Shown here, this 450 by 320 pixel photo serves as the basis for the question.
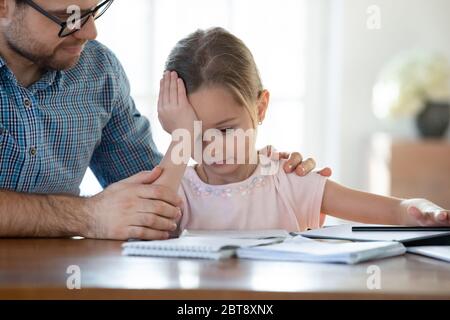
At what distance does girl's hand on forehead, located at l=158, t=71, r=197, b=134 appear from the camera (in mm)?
1824

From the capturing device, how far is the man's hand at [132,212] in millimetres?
1600

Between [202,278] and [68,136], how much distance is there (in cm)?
93

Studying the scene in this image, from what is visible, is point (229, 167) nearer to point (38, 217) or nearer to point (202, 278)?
point (38, 217)

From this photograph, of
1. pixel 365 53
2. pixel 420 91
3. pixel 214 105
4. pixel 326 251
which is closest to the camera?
pixel 326 251

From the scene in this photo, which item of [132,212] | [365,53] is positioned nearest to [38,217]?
[132,212]

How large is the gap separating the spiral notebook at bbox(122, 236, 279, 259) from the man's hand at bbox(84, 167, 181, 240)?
0.18 metres

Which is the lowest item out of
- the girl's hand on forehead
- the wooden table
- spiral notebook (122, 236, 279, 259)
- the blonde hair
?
the wooden table

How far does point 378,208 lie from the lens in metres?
1.83

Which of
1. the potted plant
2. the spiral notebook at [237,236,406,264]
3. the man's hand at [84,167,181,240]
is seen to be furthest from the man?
the potted plant

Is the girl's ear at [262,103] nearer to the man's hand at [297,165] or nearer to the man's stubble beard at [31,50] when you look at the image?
the man's hand at [297,165]

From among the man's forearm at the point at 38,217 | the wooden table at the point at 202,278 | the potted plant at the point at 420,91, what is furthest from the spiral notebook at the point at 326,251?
the potted plant at the point at 420,91

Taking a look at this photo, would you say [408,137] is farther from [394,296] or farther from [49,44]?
[394,296]

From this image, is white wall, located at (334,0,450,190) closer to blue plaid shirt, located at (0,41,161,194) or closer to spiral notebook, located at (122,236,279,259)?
blue plaid shirt, located at (0,41,161,194)
